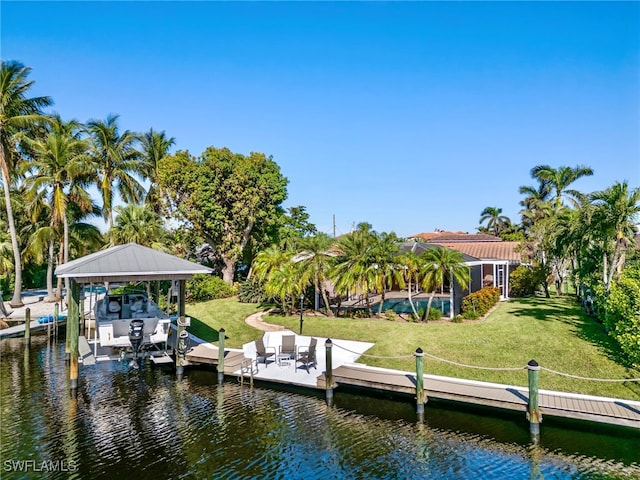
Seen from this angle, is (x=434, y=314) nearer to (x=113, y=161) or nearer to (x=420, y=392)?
(x=420, y=392)

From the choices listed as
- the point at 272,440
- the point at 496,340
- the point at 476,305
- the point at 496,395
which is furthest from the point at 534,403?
the point at 476,305

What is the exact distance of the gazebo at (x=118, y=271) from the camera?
47.4 ft

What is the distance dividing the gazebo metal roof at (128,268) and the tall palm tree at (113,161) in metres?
20.8

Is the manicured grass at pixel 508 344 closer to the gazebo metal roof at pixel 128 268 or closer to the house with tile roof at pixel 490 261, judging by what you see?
the house with tile roof at pixel 490 261

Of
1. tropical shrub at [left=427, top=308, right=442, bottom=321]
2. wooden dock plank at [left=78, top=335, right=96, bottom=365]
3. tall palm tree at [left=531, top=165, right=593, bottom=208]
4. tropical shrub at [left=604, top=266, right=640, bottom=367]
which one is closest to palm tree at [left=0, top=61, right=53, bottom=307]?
wooden dock plank at [left=78, top=335, right=96, bottom=365]

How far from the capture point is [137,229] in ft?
104

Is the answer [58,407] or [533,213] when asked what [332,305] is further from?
[533,213]

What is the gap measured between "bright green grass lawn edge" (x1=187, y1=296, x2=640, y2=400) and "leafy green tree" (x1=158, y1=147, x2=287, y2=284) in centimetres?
1049

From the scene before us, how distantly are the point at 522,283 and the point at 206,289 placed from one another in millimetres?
23965

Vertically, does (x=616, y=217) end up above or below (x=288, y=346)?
above

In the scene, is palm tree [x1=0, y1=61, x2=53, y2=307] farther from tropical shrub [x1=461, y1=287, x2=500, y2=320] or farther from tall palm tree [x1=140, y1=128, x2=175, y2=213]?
tropical shrub [x1=461, y1=287, x2=500, y2=320]

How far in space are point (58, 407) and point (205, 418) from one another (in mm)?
4629

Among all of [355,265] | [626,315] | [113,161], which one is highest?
[113,161]

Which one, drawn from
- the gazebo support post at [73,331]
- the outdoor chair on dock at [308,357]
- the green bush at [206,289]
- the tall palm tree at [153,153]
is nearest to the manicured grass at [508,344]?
the outdoor chair on dock at [308,357]
